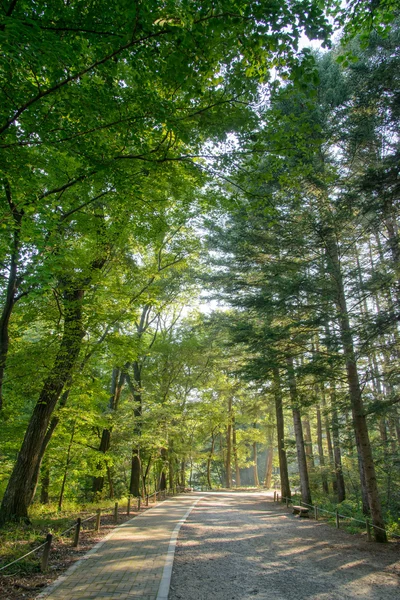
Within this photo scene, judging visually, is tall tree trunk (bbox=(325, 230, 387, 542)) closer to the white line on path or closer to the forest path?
the white line on path

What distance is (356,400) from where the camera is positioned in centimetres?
1005

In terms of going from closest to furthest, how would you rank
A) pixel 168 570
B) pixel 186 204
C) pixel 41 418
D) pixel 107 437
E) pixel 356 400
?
pixel 168 570
pixel 186 204
pixel 41 418
pixel 356 400
pixel 107 437

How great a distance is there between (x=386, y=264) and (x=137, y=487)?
17182 millimetres

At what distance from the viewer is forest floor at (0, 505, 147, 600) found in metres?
5.07

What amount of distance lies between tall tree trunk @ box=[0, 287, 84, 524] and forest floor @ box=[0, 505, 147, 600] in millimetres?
1138

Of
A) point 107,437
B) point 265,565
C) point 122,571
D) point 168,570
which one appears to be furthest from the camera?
point 107,437

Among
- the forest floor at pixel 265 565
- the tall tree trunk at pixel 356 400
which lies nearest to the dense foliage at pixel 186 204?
the tall tree trunk at pixel 356 400

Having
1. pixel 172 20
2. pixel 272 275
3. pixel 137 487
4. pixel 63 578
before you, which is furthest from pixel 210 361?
pixel 172 20

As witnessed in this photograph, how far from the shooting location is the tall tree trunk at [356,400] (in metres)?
8.88

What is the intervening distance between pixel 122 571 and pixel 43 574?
1.37 metres

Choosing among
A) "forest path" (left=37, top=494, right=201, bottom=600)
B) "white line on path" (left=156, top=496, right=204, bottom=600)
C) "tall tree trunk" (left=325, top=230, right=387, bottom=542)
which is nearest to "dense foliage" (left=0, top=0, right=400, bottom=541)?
"tall tree trunk" (left=325, top=230, right=387, bottom=542)

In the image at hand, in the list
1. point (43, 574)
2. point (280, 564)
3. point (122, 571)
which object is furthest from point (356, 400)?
point (43, 574)

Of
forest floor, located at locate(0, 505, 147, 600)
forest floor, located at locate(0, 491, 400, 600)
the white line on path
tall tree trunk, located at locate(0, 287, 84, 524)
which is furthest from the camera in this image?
tall tree trunk, located at locate(0, 287, 84, 524)

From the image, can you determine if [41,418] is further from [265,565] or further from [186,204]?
[186,204]
